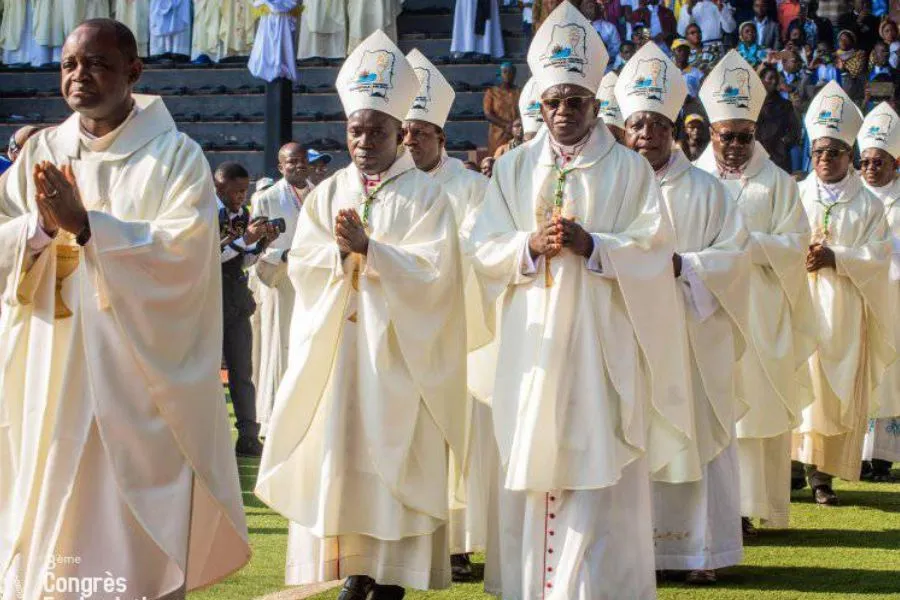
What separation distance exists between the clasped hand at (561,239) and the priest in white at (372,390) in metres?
0.79

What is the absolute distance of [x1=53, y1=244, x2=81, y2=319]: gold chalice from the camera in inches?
263

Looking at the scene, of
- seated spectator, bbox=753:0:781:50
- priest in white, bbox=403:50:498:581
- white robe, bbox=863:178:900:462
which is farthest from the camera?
seated spectator, bbox=753:0:781:50

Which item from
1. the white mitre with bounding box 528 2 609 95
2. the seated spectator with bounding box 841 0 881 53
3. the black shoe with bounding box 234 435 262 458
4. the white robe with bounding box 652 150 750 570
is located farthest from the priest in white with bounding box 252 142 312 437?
the seated spectator with bounding box 841 0 881 53

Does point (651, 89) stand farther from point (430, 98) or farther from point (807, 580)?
point (807, 580)

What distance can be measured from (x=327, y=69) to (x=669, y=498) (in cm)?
1867

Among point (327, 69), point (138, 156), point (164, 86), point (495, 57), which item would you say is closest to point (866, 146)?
A: point (138, 156)

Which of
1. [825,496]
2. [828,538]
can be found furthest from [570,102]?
[825,496]

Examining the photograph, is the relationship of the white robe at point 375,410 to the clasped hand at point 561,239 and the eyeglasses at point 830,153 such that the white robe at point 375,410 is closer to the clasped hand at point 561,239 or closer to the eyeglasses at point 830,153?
the clasped hand at point 561,239

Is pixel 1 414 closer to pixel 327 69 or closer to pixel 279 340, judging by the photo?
pixel 279 340

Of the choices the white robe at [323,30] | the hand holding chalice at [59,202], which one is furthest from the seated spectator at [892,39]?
the hand holding chalice at [59,202]

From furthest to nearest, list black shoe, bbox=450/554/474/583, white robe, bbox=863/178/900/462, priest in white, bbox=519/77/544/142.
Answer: white robe, bbox=863/178/900/462 → priest in white, bbox=519/77/544/142 → black shoe, bbox=450/554/474/583

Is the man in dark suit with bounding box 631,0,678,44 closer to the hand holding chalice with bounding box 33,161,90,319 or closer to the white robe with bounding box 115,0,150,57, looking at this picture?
the white robe with bounding box 115,0,150,57

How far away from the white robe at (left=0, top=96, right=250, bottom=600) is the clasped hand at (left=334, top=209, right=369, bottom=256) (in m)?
1.13

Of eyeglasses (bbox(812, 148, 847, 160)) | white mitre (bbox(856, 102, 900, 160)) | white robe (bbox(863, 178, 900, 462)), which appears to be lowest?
white robe (bbox(863, 178, 900, 462))
